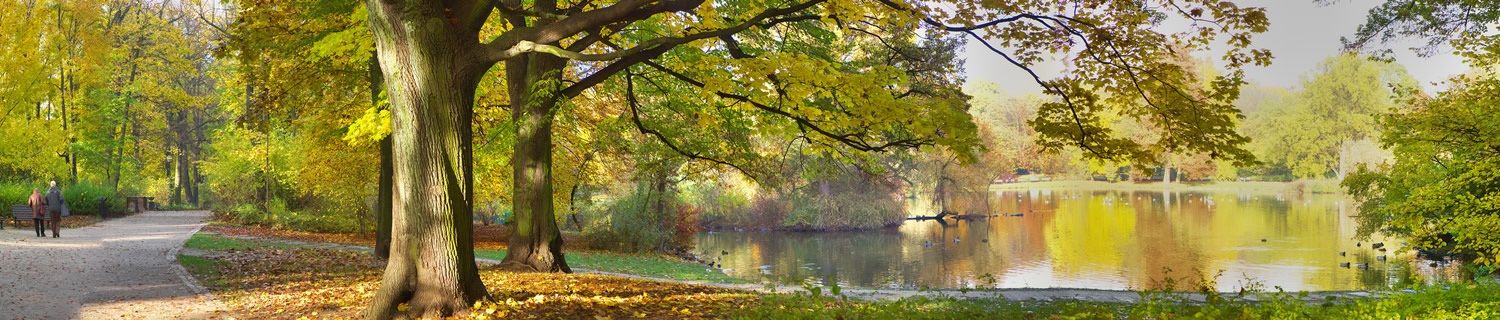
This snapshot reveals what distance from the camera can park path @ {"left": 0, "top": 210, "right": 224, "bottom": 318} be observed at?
8.07m

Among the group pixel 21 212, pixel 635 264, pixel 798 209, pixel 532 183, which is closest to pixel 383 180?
pixel 532 183

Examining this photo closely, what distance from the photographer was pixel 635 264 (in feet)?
55.5

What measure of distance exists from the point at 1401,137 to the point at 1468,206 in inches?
76.5

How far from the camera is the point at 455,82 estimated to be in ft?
22.9

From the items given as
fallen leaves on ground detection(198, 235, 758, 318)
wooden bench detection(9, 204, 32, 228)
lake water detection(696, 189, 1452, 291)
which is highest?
wooden bench detection(9, 204, 32, 228)

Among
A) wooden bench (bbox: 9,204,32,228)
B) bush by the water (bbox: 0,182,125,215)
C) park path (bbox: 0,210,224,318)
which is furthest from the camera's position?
bush by the water (bbox: 0,182,125,215)

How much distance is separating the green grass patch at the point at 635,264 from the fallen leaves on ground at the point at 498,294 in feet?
13.2

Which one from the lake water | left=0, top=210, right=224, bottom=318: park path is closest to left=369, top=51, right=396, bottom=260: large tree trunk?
left=0, top=210, right=224, bottom=318: park path

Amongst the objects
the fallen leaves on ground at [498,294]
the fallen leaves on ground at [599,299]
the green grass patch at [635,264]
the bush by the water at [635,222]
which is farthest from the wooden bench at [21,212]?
the fallen leaves on ground at [599,299]

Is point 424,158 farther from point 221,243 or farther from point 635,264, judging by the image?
point 221,243

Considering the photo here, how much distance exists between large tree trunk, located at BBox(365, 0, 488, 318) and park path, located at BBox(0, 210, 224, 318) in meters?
2.42

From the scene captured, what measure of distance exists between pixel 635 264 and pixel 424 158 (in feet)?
33.8

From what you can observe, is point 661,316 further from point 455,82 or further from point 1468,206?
point 1468,206

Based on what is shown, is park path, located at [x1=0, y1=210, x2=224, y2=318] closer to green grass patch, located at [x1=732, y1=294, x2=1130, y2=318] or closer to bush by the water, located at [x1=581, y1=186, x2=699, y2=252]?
green grass patch, located at [x1=732, y1=294, x2=1130, y2=318]
